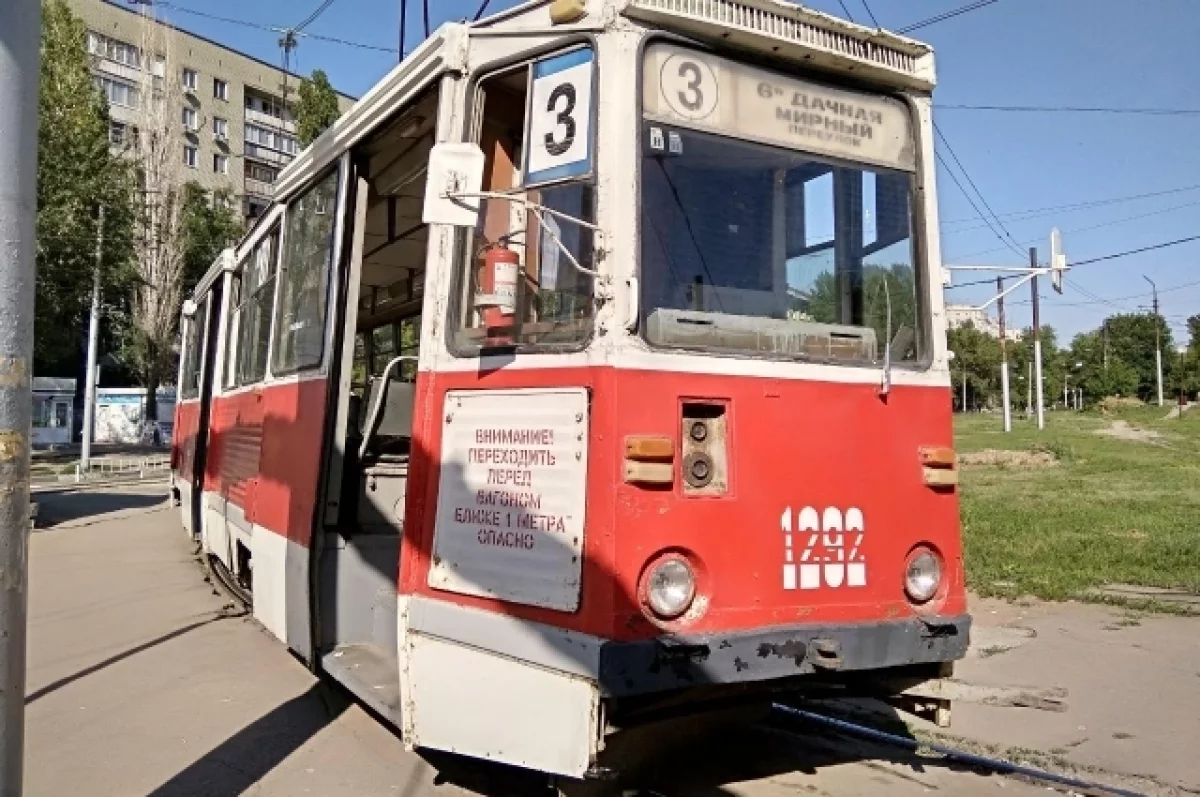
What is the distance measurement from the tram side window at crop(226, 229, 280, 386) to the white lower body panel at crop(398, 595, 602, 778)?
3.80 m

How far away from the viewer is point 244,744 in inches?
229

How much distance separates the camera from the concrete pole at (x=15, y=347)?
3.47m

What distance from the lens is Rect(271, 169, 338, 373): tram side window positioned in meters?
6.02

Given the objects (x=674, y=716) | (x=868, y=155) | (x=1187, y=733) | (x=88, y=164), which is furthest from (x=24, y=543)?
(x=88, y=164)

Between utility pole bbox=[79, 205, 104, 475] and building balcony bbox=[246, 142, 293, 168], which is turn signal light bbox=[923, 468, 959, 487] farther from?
building balcony bbox=[246, 142, 293, 168]

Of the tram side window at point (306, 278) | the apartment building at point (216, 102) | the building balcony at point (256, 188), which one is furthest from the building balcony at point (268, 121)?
the tram side window at point (306, 278)

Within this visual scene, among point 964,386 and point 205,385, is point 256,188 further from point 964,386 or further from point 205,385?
point 205,385

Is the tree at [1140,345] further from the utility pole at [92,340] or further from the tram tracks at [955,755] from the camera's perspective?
the tram tracks at [955,755]

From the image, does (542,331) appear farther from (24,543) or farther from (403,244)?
(403,244)

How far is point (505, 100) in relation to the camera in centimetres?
452

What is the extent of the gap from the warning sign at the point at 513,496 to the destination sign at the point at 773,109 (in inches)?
48.6

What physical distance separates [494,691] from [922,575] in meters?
Result: 1.87

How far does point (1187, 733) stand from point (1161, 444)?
129 feet

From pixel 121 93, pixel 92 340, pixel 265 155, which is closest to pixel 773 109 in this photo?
pixel 92 340
